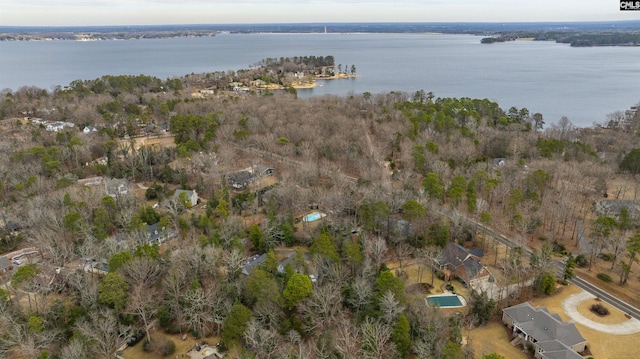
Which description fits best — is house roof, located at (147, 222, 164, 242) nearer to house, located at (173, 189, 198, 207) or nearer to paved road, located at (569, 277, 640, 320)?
house, located at (173, 189, 198, 207)

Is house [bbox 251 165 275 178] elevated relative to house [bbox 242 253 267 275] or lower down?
elevated

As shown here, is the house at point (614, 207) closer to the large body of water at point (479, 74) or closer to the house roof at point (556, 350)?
the house roof at point (556, 350)

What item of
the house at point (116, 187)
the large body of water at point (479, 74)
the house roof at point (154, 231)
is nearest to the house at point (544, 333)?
the house roof at point (154, 231)

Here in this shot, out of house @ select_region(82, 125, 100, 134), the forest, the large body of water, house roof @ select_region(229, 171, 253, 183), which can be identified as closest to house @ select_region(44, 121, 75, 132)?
the forest

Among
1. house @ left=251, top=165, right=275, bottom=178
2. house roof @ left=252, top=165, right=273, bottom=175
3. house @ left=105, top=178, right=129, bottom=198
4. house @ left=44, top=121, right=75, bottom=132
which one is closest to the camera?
house @ left=105, top=178, right=129, bottom=198

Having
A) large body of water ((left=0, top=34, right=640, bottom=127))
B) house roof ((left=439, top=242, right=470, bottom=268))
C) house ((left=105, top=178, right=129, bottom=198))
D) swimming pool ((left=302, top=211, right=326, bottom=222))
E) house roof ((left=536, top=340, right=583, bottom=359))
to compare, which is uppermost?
large body of water ((left=0, top=34, right=640, bottom=127))

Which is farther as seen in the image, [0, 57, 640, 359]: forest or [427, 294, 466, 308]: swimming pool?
[427, 294, 466, 308]: swimming pool

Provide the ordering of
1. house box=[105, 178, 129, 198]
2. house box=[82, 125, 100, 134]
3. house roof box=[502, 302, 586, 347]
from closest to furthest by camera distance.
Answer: house roof box=[502, 302, 586, 347], house box=[105, 178, 129, 198], house box=[82, 125, 100, 134]

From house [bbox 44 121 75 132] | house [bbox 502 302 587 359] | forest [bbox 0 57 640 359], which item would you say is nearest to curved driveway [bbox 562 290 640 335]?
forest [bbox 0 57 640 359]
